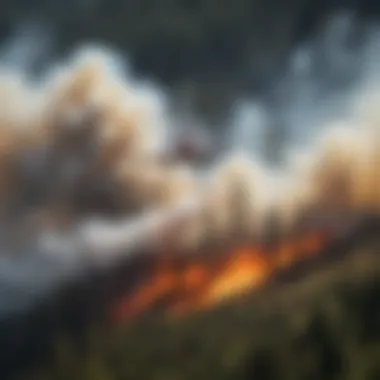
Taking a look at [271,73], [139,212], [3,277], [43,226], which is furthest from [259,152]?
[3,277]

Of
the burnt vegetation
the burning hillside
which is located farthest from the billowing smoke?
the burnt vegetation

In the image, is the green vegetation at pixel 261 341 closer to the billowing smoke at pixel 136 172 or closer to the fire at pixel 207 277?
the fire at pixel 207 277

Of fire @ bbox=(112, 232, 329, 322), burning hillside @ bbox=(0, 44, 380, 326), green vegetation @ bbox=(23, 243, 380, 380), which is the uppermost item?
burning hillside @ bbox=(0, 44, 380, 326)

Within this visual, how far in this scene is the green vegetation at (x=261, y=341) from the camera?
6.09ft

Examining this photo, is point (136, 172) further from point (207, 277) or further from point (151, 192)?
point (207, 277)

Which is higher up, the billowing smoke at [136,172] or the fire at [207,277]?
the billowing smoke at [136,172]

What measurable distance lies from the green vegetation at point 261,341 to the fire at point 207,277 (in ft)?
0.11

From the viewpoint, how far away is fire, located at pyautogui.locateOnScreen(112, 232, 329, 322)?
192cm

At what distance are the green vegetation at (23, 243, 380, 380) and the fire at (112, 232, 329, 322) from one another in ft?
0.11

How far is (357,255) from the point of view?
6.36 ft

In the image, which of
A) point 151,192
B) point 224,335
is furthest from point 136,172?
point 224,335

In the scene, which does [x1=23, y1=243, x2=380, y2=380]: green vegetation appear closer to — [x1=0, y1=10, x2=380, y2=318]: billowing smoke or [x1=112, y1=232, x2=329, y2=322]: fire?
Result: [x1=112, y1=232, x2=329, y2=322]: fire

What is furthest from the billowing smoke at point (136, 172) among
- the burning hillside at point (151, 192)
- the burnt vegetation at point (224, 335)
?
the burnt vegetation at point (224, 335)

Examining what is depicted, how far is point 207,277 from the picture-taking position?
1.93m
